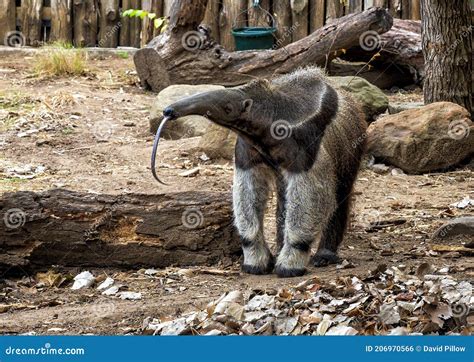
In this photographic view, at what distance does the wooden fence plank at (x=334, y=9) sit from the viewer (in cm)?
1568

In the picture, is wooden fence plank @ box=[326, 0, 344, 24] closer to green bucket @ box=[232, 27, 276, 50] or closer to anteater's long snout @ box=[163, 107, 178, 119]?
green bucket @ box=[232, 27, 276, 50]

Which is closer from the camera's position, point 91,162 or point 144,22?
point 91,162

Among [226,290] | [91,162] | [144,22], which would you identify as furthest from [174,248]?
[144,22]

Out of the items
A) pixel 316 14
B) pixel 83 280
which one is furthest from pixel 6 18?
pixel 83 280

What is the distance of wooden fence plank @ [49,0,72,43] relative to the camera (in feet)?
52.7

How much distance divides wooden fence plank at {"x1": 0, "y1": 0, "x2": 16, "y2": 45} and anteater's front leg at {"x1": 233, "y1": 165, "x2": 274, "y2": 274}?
9677mm

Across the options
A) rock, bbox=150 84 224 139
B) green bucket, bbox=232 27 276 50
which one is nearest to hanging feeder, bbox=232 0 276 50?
green bucket, bbox=232 27 276 50

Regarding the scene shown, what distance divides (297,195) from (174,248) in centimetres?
110

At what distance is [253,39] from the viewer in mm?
15055

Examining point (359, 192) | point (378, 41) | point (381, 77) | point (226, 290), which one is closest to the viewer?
point (226, 290)

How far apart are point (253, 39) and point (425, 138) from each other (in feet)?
16.2

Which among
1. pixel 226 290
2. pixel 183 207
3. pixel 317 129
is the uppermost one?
pixel 317 129

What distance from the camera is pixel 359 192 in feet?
32.7

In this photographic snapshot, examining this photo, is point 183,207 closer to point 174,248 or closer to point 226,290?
point 174,248
